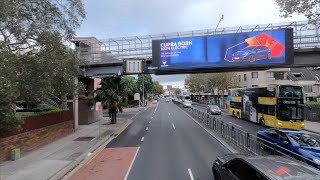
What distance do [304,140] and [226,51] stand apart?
15854 mm

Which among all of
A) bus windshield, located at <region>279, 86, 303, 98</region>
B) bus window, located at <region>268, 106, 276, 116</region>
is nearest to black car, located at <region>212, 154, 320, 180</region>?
bus windshield, located at <region>279, 86, 303, 98</region>

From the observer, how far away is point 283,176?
7.36 meters

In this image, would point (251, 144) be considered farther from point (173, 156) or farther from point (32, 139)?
point (32, 139)

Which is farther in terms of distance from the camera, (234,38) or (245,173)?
(234,38)

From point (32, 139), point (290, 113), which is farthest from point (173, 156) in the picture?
point (290, 113)

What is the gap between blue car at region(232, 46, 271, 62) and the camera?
1187 inches

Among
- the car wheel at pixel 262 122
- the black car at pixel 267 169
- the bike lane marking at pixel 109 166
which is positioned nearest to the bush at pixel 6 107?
the bike lane marking at pixel 109 166

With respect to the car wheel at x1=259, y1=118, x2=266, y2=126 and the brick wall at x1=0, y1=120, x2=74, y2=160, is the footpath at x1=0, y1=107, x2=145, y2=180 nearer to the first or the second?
the brick wall at x1=0, y1=120, x2=74, y2=160

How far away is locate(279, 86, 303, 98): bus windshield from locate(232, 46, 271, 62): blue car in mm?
3538

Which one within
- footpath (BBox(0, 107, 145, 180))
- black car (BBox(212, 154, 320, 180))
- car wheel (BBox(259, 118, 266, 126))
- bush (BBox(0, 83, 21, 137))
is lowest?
footpath (BBox(0, 107, 145, 180))

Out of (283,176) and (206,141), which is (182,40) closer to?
(206,141)

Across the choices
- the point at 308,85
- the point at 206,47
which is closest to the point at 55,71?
the point at 206,47

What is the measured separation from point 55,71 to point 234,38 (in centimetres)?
2044

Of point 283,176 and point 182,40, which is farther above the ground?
point 182,40
